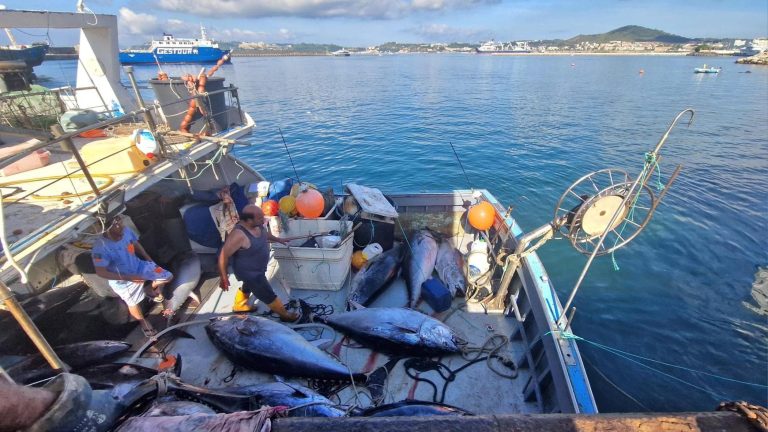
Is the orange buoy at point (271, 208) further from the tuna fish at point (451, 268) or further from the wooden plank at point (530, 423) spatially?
the wooden plank at point (530, 423)

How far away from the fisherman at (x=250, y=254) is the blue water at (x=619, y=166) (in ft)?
20.8

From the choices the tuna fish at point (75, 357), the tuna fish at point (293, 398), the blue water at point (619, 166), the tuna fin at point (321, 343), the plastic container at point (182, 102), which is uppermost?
the plastic container at point (182, 102)

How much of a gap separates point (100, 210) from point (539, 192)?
14.1m

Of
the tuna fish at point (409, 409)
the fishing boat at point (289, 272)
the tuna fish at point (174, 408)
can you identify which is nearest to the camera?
the tuna fish at point (174, 408)

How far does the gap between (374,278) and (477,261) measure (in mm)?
1952

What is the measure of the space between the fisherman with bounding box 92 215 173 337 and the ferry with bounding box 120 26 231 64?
209 feet

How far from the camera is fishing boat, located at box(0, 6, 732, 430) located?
3730 millimetres

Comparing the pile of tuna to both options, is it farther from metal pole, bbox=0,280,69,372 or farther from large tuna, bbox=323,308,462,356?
metal pole, bbox=0,280,69,372

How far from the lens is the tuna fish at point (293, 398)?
11.4ft

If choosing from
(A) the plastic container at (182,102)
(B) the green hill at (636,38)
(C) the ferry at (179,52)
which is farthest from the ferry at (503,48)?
(A) the plastic container at (182,102)

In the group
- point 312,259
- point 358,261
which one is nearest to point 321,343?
point 312,259

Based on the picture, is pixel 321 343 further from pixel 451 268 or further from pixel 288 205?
pixel 451 268

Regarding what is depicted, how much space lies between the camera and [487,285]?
18.9ft

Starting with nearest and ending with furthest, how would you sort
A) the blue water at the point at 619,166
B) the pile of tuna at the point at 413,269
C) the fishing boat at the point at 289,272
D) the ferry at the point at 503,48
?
the fishing boat at the point at 289,272 < the pile of tuna at the point at 413,269 < the blue water at the point at 619,166 < the ferry at the point at 503,48
